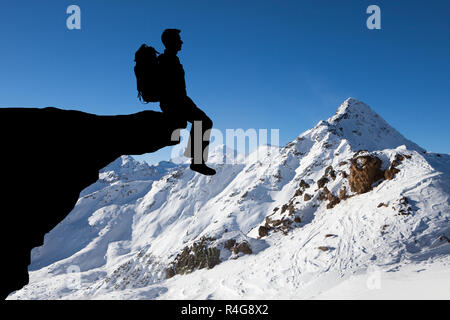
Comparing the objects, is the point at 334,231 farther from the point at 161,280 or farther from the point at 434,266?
the point at 161,280

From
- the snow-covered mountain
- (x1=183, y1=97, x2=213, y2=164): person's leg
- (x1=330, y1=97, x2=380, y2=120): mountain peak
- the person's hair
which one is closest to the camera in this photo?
the person's hair

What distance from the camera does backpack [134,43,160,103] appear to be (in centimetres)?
574

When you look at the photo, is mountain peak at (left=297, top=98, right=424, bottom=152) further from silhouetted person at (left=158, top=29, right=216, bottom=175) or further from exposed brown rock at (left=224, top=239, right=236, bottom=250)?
silhouetted person at (left=158, top=29, right=216, bottom=175)

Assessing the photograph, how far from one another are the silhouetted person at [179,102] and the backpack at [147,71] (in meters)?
0.14

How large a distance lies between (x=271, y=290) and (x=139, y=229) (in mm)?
182368

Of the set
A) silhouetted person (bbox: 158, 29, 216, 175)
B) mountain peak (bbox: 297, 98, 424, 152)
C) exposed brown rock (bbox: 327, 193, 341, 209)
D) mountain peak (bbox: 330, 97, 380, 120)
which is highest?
mountain peak (bbox: 330, 97, 380, 120)

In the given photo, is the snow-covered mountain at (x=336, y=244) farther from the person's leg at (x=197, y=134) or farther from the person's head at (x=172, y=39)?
the person's head at (x=172, y=39)

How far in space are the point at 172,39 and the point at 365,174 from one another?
46.2 meters

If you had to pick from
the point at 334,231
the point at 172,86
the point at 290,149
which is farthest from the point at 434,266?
the point at 290,149

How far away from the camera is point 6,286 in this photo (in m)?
4.98

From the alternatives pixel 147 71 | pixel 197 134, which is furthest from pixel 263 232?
pixel 147 71

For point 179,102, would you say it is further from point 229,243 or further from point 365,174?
point 229,243

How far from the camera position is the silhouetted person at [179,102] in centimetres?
562

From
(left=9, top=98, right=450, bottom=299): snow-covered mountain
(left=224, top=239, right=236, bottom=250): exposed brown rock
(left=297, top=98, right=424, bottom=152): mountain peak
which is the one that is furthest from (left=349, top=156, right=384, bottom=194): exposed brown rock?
(left=297, top=98, right=424, bottom=152): mountain peak
